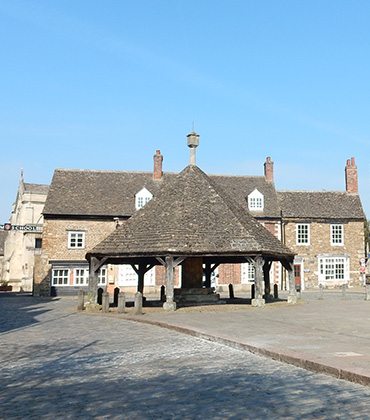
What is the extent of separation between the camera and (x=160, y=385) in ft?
21.9

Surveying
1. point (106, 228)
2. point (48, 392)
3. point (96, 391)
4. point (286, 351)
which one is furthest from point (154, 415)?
point (106, 228)

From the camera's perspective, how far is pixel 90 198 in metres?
38.5

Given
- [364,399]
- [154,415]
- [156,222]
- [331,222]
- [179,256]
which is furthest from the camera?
[331,222]

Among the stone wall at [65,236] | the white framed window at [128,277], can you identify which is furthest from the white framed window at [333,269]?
the stone wall at [65,236]

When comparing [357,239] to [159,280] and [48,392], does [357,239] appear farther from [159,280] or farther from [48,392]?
[48,392]

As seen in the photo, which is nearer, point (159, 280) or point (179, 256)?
point (179, 256)

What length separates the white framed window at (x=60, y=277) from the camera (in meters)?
35.8

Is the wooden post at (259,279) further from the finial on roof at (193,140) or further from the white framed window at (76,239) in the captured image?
the white framed window at (76,239)

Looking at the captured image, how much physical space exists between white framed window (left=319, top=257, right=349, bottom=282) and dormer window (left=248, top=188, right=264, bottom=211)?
6.61 metres

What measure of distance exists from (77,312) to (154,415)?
15079 mm

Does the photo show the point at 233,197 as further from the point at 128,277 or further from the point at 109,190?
the point at 128,277

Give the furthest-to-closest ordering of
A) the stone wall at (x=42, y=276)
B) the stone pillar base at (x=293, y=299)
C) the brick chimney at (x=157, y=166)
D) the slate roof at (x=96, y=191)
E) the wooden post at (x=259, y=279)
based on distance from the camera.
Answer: the brick chimney at (x=157, y=166), the slate roof at (x=96, y=191), the stone wall at (x=42, y=276), the stone pillar base at (x=293, y=299), the wooden post at (x=259, y=279)

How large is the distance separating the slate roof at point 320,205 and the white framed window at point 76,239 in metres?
15.9

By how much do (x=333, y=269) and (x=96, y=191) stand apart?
19993 millimetres
